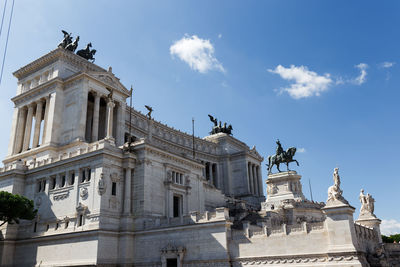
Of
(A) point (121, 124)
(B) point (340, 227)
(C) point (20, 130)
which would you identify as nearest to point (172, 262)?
(B) point (340, 227)

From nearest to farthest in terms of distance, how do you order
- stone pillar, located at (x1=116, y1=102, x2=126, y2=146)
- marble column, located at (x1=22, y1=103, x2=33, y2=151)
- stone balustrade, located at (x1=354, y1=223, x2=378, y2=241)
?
stone balustrade, located at (x1=354, y1=223, x2=378, y2=241) < marble column, located at (x1=22, y1=103, x2=33, y2=151) < stone pillar, located at (x1=116, y1=102, x2=126, y2=146)

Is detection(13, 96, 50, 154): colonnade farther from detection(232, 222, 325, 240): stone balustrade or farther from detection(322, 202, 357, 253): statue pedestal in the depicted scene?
detection(322, 202, 357, 253): statue pedestal

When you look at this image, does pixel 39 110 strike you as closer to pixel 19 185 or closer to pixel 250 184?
pixel 19 185

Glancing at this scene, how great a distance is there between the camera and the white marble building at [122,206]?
3428 cm

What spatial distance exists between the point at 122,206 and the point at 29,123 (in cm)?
3310

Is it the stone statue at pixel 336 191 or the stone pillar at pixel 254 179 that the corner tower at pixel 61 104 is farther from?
the stone pillar at pixel 254 179

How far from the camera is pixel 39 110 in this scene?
64938 mm

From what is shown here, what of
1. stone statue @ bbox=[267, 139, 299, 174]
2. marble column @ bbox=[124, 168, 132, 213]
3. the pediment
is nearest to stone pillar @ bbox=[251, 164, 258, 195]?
stone statue @ bbox=[267, 139, 299, 174]

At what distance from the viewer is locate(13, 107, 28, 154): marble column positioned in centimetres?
6619

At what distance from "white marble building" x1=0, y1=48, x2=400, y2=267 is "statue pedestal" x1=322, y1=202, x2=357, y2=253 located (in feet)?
0.27

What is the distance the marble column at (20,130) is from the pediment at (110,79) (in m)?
16.3

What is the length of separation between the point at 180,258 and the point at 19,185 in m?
26.5

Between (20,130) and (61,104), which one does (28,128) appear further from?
(61,104)

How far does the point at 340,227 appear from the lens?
31406 millimetres
